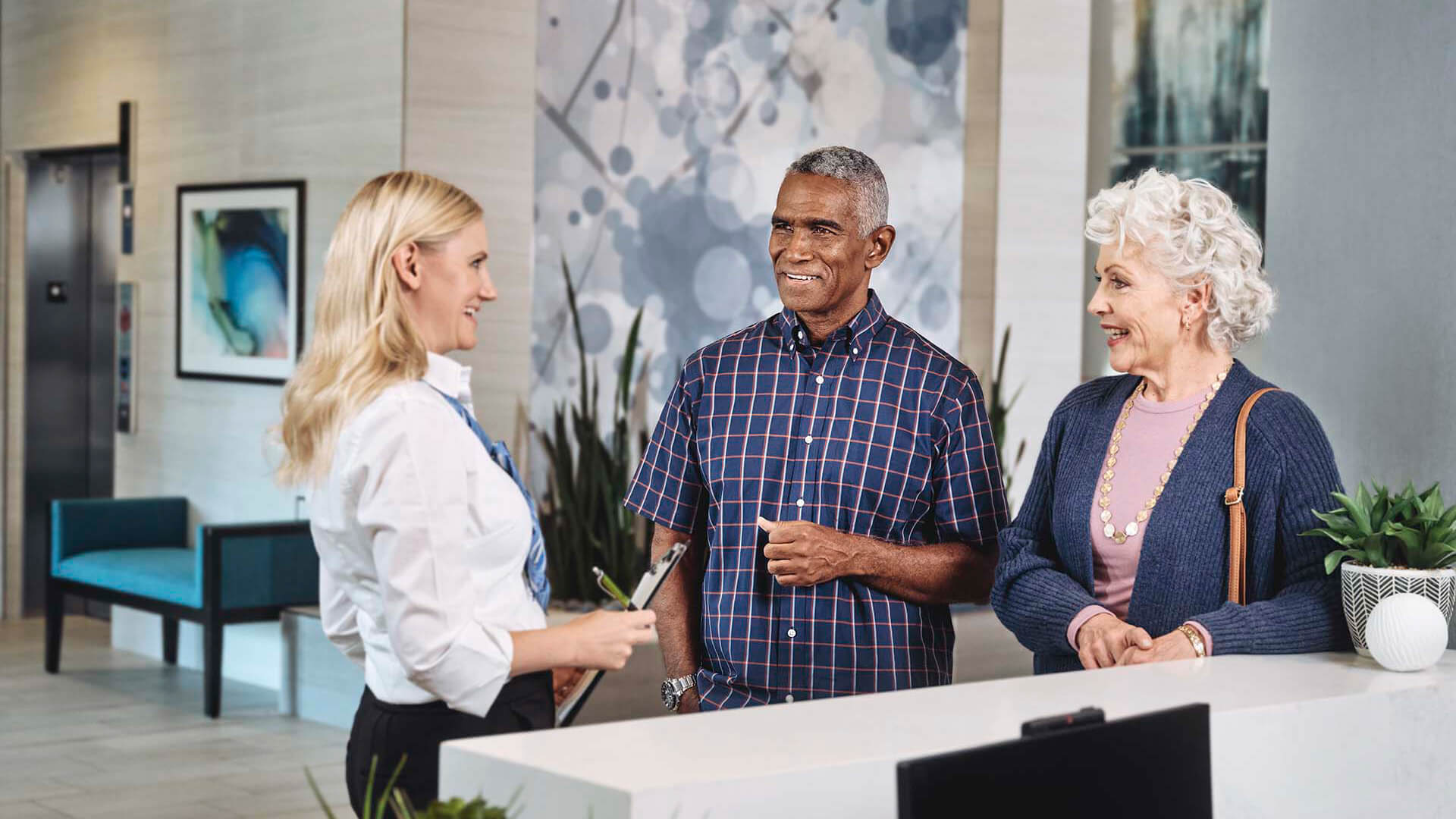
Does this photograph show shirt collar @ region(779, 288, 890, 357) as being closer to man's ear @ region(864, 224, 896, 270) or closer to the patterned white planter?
man's ear @ region(864, 224, 896, 270)

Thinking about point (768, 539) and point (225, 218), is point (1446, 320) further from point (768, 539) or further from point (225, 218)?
point (225, 218)

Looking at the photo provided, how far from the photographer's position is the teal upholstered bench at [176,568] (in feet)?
21.9

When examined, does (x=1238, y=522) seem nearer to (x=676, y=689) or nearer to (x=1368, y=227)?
(x=1368, y=227)

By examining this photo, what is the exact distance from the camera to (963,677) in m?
7.09

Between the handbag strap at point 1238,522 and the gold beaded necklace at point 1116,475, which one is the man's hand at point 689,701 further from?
the handbag strap at point 1238,522

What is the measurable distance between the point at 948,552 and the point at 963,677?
4.54 m

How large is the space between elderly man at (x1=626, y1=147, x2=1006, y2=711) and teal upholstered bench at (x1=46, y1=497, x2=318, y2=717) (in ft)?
14.1

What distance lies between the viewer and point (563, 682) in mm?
2379

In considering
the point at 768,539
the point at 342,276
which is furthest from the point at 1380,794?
the point at 342,276

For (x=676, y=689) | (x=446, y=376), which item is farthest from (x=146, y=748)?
(x=446, y=376)

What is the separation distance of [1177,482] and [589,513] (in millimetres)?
4247

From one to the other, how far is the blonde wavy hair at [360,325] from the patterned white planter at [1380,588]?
1287 millimetres

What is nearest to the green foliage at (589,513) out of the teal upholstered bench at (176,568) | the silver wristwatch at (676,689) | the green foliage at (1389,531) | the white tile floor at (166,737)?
the white tile floor at (166,737)

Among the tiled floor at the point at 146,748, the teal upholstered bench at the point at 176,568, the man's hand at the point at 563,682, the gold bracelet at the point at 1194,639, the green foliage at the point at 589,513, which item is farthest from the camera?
the teal upholstered bench at the point at 176,568
